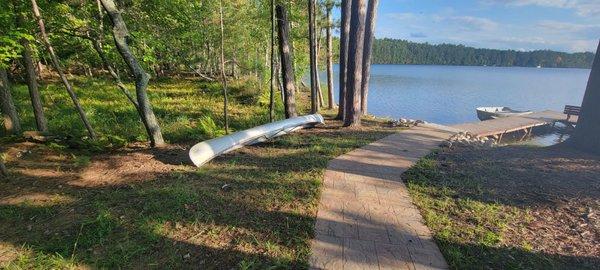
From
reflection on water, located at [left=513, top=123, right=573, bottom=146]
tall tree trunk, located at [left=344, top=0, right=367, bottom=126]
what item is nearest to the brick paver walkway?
tall tree trunk, located at [left=344, top=0, right=367, bottom=126]

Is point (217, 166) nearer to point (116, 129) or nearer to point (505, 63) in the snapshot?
point (116, 129)

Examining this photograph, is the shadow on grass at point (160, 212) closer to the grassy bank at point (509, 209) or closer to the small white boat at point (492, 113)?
the grassy bank at point (509, 209)

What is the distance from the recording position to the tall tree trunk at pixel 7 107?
835cm

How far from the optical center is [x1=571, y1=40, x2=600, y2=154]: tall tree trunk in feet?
35.0

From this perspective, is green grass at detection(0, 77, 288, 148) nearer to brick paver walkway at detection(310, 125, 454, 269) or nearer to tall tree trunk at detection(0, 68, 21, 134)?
tall tree trunk at detection(0, 68, 21, 134)

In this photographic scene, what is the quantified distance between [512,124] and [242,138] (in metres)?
23.5

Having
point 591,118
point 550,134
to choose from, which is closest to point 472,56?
point 550,134

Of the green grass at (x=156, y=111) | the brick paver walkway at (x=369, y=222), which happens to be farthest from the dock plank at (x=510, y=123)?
the brick paver walkway at (x=369, y=222)

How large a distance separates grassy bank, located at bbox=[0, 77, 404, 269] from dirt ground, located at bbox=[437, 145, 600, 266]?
3204 mm

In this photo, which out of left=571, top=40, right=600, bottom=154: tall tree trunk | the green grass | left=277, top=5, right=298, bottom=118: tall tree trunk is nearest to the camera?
the green grass

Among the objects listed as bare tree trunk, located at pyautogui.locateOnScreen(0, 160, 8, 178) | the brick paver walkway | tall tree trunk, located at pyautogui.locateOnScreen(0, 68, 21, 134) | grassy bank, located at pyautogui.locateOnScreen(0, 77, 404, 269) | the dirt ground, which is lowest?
the dirt ground

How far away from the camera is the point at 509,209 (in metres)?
5.49

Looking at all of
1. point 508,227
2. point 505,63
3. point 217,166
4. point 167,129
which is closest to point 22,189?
point 217,166

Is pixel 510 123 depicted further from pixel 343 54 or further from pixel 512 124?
pixel 343 54
